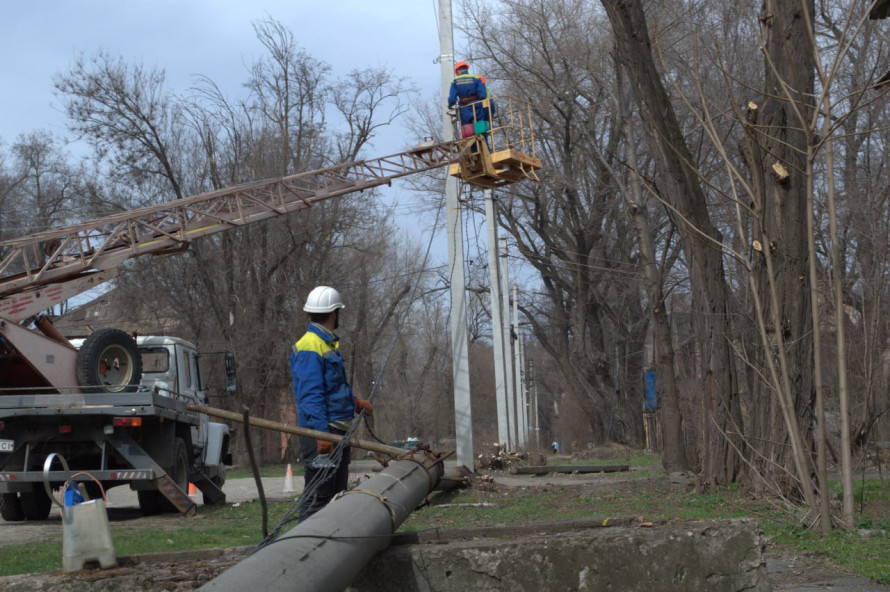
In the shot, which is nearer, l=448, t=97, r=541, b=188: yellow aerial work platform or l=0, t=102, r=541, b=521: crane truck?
l=0, t=102, r=541, b=521: crane truck

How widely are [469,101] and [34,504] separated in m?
8.93

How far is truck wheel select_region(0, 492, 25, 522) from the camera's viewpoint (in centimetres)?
1291

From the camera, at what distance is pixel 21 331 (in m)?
12.6

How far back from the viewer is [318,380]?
21.9 feet

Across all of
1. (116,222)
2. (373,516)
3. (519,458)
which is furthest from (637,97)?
(519,458)

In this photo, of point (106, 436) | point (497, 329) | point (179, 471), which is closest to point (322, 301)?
point (106, 436)

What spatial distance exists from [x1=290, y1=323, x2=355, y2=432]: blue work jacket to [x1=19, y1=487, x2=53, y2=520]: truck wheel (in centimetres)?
755

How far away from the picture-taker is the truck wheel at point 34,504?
1271cm

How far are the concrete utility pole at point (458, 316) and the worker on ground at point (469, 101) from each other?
23 centimetres

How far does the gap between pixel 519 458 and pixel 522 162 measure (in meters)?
7.68

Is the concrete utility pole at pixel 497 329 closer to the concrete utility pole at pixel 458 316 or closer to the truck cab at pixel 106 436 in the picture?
the concrete utility pole at pixel 458 316

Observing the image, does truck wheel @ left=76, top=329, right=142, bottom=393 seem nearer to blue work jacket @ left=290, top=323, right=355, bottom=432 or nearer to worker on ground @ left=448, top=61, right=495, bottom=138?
worker on ground @ left=448, top=61, right=495, bottom=138

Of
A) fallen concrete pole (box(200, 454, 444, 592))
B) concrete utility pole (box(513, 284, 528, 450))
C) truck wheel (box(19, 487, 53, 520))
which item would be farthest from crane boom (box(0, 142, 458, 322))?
concrete utility pole (box(513, 284, 528, 450))

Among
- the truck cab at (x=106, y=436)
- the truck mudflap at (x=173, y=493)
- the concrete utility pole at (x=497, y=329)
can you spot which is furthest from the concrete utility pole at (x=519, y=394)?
the truck mudflap at (x=173, y=493)
